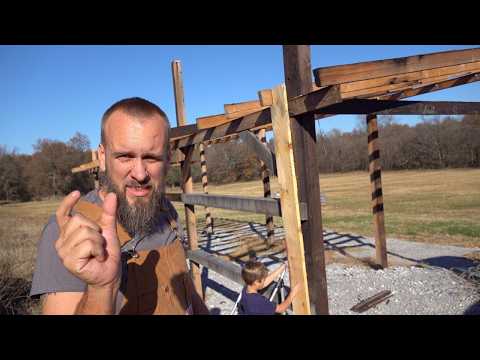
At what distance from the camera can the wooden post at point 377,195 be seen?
6.55m

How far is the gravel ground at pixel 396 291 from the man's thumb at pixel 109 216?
437 centimetres

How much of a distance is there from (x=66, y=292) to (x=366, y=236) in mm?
10228

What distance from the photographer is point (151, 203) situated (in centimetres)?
158

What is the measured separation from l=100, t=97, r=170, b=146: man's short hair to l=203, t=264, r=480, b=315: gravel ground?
13.0 feet

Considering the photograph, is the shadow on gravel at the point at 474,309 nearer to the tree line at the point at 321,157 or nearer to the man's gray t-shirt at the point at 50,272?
the man's gray t-shirt at the point at 50,272

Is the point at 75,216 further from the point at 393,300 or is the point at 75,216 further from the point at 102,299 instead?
the point at 393,300

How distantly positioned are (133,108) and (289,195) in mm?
1338

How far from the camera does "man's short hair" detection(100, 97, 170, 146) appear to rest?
153 cm

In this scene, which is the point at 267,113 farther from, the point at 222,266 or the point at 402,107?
the point at 402,107

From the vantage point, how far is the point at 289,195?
8.14 feet

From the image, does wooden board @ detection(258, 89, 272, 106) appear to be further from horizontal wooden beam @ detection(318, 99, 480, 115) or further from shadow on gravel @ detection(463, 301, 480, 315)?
shadow on gravel @ detection(463, 301, 480, 315)

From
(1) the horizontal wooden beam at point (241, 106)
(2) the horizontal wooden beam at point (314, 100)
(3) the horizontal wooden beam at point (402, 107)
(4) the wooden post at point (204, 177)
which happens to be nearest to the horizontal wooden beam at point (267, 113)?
(2) the horizontal wooden beam at point (314, 100)

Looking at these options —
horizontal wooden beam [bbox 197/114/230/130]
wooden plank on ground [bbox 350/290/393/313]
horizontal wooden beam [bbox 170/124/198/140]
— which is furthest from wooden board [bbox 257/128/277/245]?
horizontal wooden beam [bbox 197/114/230/130]
